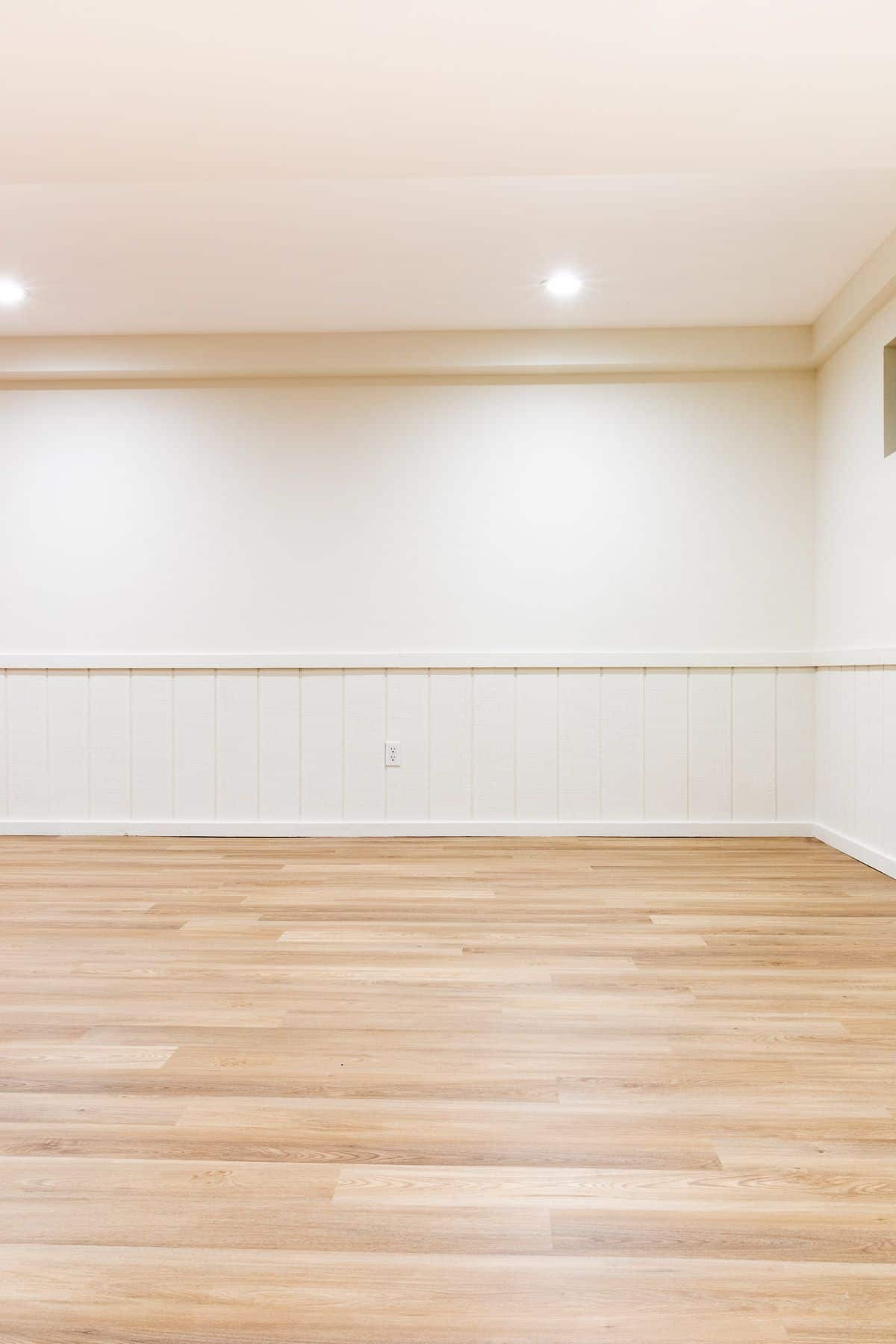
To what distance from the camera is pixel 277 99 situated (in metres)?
1.42

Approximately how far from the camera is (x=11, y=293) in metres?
3.12

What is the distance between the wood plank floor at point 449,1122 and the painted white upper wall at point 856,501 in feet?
3.68

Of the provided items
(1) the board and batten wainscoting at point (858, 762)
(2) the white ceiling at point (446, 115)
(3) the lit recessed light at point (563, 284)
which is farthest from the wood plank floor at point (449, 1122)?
(3) the lit recessed light at point (563, 284)

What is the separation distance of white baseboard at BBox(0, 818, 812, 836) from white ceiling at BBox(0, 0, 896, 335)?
2.20 m

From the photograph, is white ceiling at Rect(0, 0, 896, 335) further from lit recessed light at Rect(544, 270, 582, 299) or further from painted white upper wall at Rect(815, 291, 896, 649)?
painted white upper wall at Rect(815, 291, 896, 649)

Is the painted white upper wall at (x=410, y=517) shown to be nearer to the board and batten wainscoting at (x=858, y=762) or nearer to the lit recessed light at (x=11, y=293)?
the board and batten wainscoting at (x=858, y=762)

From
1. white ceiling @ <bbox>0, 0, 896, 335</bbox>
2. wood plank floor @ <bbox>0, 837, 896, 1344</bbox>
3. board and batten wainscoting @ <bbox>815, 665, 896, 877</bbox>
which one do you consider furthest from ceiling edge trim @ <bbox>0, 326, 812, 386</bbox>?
wood plank floor @ <bbox>0, 837, 896, 1344</bbox>

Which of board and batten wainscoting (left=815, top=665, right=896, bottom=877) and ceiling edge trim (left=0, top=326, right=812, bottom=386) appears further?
ceiling edge trim (left=0, top=326, right=812, bottom=386)

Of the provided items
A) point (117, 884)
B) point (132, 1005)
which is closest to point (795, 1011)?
point (132, 1005)

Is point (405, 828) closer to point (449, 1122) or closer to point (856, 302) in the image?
point (449, 1122)

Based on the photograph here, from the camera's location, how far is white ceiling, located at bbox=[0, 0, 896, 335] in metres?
1.27

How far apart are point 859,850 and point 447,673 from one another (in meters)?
1.69

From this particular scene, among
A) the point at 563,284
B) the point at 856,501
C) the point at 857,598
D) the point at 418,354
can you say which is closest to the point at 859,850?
the point at 857,598

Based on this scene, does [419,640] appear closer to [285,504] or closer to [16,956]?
[285,504]
